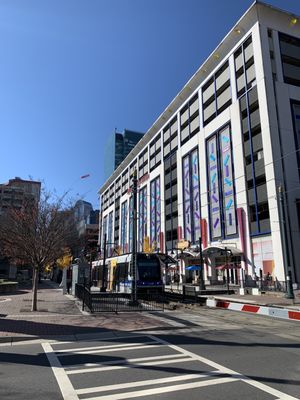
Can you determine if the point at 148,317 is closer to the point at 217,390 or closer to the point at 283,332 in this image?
the point at 283,332

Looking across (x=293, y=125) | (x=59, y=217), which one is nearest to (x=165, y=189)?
(x=293, y=125)

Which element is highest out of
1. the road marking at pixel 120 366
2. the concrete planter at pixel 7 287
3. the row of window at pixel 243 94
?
the row of window at pixel 243 94

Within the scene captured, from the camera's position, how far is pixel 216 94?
5328 centimetres

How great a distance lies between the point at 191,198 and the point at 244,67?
21.2 meters

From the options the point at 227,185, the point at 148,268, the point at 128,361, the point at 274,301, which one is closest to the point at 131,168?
the point at 227,185

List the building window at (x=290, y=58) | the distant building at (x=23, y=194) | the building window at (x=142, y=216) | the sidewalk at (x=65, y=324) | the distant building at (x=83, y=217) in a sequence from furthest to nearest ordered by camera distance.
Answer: the building window at (x=142, y=216), the building window at (x=290, y=58), the distant building at (x=83, y=217), the distant building at (x=23, y=194), the sidewalk at (x=65, y=324)

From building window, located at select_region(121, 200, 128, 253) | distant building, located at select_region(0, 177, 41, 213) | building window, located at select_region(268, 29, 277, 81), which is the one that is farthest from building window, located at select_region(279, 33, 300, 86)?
building window, located at select_region(121, 200, 128, 253)

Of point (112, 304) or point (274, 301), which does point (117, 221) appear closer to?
point (274, 301)

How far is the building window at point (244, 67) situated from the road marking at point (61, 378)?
1679 inches

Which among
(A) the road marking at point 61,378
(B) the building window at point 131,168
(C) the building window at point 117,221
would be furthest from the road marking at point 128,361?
(C) the building window at point 117,221

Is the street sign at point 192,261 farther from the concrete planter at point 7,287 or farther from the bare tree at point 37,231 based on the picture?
the bare tree at point 37,231

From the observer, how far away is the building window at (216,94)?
5094 centimetres

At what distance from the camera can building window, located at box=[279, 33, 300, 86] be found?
45438 mm

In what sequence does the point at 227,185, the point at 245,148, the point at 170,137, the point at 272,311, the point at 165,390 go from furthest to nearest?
1. the point at 170,137
2. the point at 227,185
3. the point at 245,148
4. the point at 272,311
5. the point at 165,390
